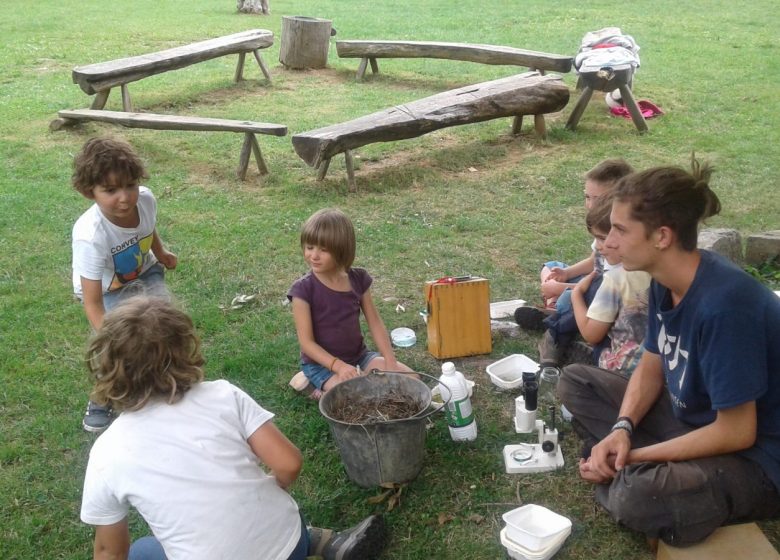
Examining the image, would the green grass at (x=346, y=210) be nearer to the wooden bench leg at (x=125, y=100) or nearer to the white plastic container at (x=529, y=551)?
the white plastic container at (x=529, y=551)

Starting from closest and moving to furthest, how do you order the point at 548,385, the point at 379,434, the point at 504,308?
1. the point at 379,434
2. the point at 548,385
3. the point at 504,308

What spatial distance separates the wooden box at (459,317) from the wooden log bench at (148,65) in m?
6.36

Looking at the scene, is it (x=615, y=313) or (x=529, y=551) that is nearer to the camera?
(x=529, y=551)

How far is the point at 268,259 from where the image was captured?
17.9 feet

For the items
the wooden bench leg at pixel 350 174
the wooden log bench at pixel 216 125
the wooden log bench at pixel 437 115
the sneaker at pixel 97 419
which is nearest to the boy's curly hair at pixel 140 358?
the sneaker at pixel 97 419

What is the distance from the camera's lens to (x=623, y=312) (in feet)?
Answer: 11.0

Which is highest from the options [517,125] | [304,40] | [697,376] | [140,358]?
[140,358]

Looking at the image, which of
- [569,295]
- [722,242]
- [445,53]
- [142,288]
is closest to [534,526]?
[569,295]

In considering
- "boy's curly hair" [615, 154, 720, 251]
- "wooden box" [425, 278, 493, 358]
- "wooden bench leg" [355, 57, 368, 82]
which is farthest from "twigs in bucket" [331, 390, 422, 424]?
"wooden bench leg" [355, 57, 368, 82]

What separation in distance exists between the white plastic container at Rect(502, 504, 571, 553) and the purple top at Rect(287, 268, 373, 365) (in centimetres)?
120

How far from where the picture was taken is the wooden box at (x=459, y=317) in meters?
4.02

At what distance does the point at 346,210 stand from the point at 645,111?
4.40 meters

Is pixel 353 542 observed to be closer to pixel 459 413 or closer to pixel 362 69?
pixel 459 413

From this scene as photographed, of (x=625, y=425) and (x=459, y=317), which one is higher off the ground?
(x=625, y=425)
